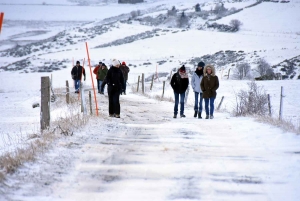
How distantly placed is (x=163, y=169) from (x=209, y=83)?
7119 mm

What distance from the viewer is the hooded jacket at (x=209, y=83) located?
11.9m

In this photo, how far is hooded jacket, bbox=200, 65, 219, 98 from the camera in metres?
11.9

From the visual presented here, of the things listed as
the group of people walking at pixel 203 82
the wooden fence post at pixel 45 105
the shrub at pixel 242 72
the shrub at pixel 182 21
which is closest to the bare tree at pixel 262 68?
the shrub at pixel 242 72

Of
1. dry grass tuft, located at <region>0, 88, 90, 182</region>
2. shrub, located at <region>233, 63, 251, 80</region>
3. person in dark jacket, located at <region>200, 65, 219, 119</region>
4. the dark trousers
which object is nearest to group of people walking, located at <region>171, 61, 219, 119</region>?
person in dark jacket, located at <region>200, 65, 219, 119</region>

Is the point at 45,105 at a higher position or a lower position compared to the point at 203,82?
lower

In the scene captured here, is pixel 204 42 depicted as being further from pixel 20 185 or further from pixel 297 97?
pixel 20 185

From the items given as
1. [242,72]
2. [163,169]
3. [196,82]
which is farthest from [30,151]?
[242,72]

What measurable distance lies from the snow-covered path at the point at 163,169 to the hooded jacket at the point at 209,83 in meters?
4.53

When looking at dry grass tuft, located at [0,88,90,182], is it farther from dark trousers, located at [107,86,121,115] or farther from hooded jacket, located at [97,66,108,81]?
hooded jacket, located at [97,66,108,81]

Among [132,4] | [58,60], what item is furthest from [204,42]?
[132,4]

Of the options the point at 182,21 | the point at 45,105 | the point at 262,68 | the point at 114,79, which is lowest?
the point at 45,105

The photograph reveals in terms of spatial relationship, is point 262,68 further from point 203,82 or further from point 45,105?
point 45,105

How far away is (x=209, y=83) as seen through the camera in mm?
11945

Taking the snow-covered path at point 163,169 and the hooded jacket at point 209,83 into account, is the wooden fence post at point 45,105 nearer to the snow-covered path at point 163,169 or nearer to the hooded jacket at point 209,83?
the snow-covered path at point 163,169
